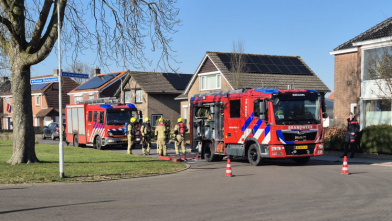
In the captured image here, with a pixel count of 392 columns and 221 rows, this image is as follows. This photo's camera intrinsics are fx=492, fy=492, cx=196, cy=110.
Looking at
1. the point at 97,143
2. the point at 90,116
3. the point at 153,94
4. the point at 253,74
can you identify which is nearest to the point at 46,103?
the point at 153,94

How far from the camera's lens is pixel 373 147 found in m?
20.8

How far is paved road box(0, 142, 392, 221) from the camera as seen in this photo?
8.74m

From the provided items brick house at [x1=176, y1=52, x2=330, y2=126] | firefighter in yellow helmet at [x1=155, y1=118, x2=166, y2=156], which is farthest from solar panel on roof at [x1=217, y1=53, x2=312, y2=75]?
firefighter in yellow helmet at [x1=155, y1=118, x2=166, y2=156]

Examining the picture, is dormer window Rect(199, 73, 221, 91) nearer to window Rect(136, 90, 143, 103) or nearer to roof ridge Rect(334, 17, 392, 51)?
window Rect(136, 90, 143, 103)

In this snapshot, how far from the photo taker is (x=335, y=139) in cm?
2288

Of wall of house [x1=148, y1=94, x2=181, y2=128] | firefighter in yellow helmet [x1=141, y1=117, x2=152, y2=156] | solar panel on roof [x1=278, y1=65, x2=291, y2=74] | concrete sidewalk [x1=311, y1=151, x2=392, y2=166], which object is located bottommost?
concrete sidewalk [x1=311, y1=151, x2=392, y2=166]

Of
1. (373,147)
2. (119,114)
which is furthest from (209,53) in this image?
(373,147)

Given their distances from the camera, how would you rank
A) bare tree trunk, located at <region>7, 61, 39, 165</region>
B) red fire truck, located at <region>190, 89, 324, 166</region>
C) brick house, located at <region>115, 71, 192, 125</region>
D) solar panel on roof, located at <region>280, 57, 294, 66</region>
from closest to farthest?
bare tree trunk, located at <region>7, 61, 39, 165</region>, red fire truck, located at <region>190, 89, 324, 166</region>, solar panel on roof, located at <region>280, 57, 294, 66</region>, brick house, located at <region>115, 71, 192, 125</region>

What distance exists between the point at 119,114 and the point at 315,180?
17.8m

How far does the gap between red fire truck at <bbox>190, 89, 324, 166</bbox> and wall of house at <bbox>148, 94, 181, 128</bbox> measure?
106ft

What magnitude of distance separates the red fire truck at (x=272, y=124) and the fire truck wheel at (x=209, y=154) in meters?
1.14

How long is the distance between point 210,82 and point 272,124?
24.2 meters

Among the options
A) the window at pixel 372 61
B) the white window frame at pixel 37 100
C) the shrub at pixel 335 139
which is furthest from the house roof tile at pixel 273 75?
the white window frame at pixel 37 100

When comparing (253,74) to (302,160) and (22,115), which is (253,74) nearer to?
(302,160)
